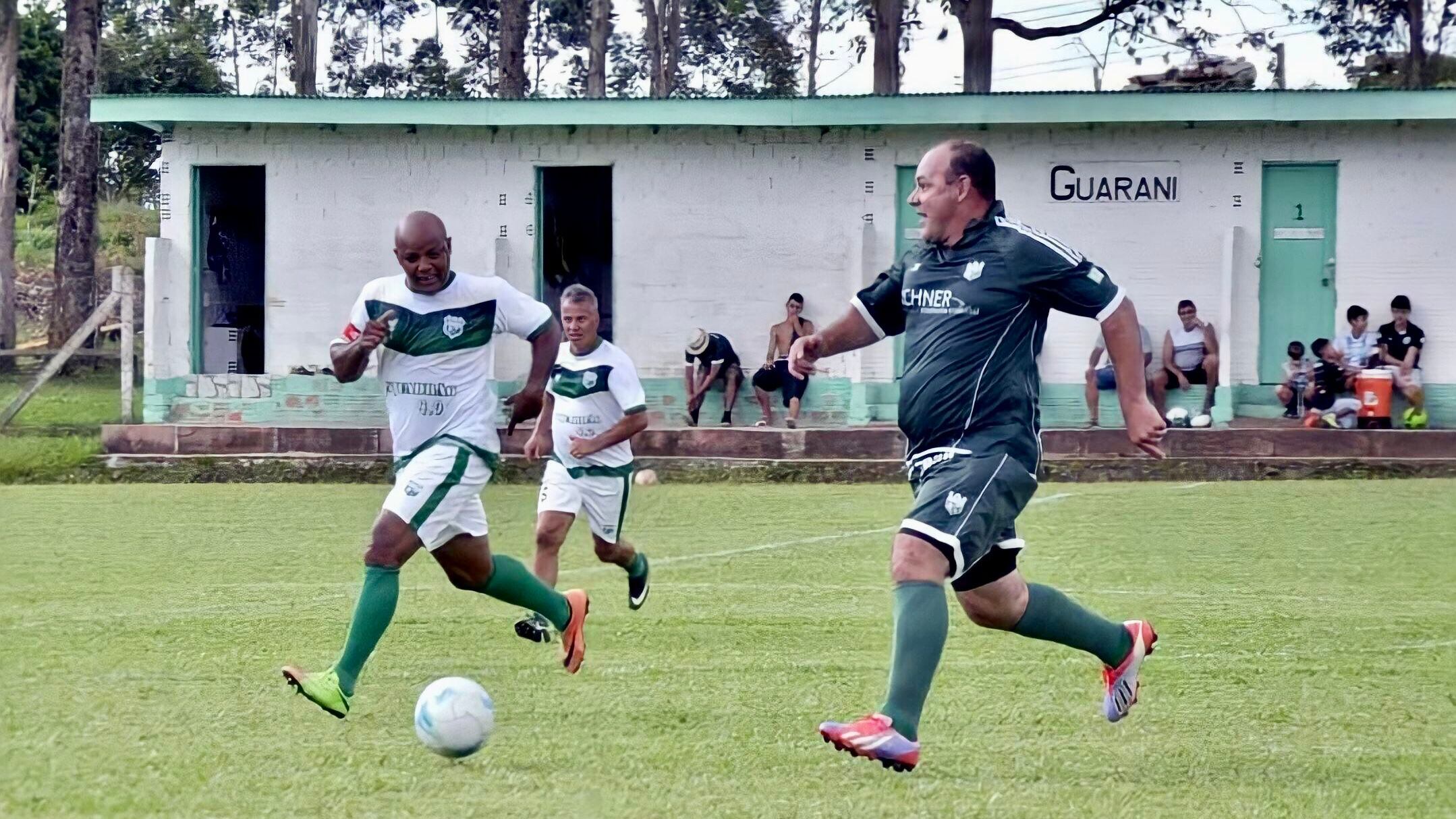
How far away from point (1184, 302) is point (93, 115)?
484 inches

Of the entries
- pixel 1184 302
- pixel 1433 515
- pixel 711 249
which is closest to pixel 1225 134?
pixel 1184 302

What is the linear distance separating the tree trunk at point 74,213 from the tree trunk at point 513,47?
7727 mm

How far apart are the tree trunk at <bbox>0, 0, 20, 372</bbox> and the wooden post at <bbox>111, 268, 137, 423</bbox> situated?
11.6 metres

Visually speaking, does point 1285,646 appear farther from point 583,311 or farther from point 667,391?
point 667,391

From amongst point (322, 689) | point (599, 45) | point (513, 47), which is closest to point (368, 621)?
point (322, 689)

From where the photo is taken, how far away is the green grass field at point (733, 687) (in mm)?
5562

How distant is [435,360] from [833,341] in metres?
1.74

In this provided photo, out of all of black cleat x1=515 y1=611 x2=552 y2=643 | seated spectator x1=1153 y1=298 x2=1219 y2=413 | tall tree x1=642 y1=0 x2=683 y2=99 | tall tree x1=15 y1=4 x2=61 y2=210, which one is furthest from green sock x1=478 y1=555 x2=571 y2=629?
tall tree x1=15 y1=4 x2=61 y2=210

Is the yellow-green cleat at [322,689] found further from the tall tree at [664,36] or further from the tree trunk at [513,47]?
the tall tree at [664,36]

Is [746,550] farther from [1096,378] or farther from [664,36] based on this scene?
[664,36]

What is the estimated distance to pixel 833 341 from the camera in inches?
253

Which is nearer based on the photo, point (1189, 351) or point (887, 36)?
point (1189, 351)

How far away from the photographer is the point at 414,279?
7.23m

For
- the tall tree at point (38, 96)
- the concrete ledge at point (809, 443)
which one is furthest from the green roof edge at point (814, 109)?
the tall tree at point (38, 96)
